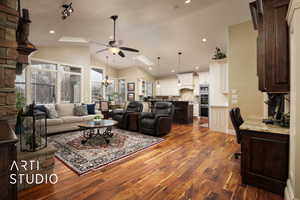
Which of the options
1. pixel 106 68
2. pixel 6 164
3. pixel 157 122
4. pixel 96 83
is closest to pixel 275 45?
pixel 6 164

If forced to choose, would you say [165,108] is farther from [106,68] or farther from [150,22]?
[106,68]

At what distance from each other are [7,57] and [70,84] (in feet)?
16.7

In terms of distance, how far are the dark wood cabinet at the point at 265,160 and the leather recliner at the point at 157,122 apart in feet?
8.29

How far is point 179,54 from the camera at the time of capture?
6625mm

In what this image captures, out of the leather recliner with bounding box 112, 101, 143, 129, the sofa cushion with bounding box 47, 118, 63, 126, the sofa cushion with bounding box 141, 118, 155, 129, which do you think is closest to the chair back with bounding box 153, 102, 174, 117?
the sofa cushion with bounding box 141, 118, 155, 129

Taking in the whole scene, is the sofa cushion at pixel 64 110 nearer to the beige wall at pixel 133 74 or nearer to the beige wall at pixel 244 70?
the beige wall at pixel 133 74

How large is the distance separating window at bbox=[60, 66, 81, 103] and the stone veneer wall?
4812 millimetres

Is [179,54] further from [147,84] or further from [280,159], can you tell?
[280,159]

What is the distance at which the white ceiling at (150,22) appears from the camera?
10.3ft

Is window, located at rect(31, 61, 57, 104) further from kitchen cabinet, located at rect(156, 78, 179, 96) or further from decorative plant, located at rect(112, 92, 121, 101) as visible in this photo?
kitchen cabinet, located at rect(156, 78, 179, 96)

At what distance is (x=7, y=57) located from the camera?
5.44ft

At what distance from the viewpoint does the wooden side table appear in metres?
4.77

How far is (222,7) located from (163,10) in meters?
1.60

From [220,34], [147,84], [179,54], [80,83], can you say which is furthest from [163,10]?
[147,84]
